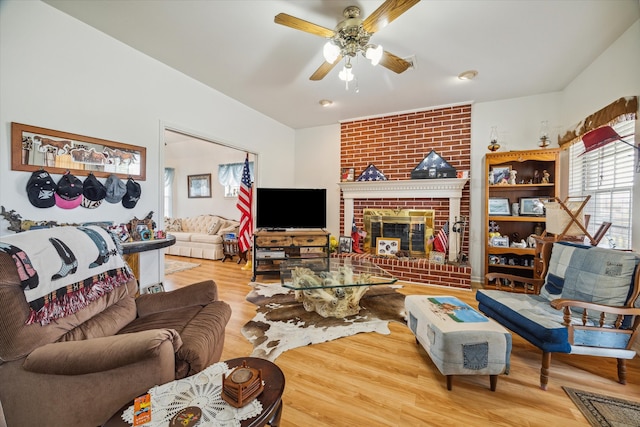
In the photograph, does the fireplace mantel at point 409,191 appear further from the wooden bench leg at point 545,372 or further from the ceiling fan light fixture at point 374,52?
the ceiling fan light fixture at point 374,52

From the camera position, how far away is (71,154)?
81.0 inches

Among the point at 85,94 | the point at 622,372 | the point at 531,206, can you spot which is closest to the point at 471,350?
the point at 622,372

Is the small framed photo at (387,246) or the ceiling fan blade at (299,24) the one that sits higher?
the ceiling fan blade at (299,24)

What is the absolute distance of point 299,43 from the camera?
2311mm

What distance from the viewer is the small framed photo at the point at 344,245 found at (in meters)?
4.24

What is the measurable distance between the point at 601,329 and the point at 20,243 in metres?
3.29

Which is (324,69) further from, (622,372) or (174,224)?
(174,224)

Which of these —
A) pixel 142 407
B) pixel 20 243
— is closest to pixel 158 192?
pixel 20 243

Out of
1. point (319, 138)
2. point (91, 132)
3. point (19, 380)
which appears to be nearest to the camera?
point (19, 380)

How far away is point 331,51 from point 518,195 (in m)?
3.34

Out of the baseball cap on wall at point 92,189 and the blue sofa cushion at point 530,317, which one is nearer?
the blue sofa cushion at point 530,317

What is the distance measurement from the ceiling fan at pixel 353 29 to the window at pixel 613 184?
1937mm

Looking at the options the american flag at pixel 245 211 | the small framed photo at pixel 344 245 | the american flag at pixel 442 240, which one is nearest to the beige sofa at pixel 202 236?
the american flag at pixel 245 211

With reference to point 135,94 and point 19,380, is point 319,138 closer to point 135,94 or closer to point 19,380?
point 135,94
